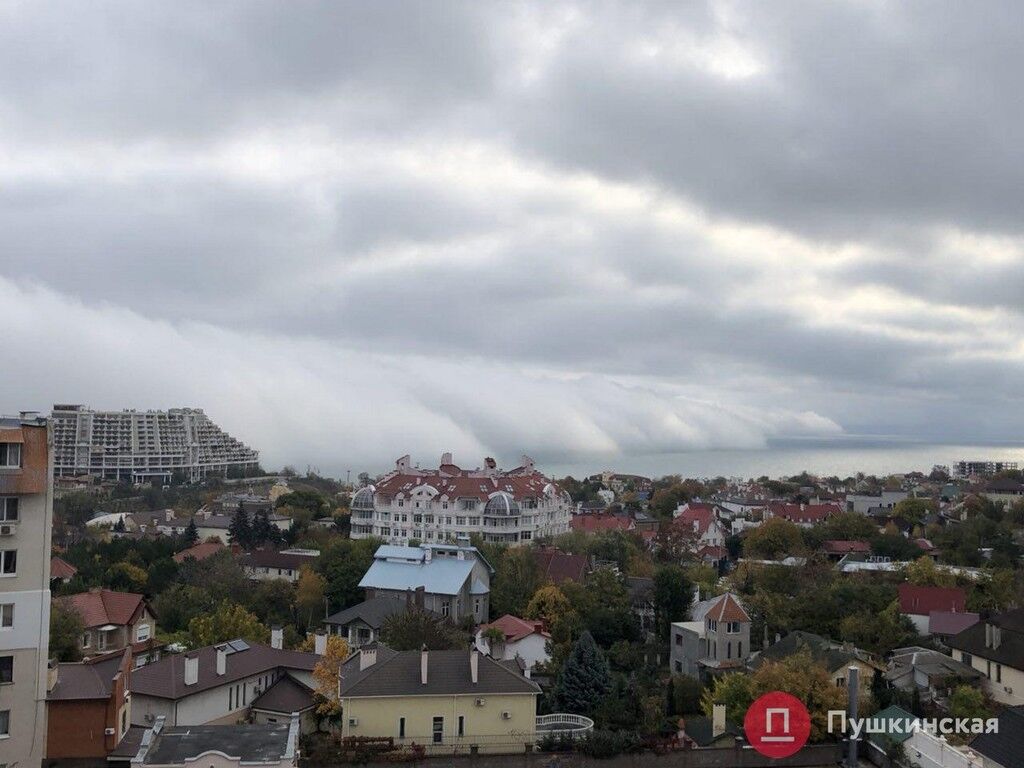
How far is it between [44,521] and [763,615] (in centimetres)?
2809

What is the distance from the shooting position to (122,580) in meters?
41.2

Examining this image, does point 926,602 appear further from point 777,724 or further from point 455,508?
point 455,508

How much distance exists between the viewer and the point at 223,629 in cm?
3000

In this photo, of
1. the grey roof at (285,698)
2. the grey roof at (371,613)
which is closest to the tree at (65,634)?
the grey roof at (285,698)

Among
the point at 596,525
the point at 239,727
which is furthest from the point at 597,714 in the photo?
the point at 596,525

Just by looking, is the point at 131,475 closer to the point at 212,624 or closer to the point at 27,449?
the point at 212,624

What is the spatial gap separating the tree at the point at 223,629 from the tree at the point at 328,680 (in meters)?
5.51

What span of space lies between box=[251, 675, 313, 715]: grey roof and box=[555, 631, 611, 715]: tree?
23.7 ft

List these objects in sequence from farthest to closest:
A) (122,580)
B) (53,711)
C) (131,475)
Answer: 1. (131,475)
2. (122,580)
3. (53,711)

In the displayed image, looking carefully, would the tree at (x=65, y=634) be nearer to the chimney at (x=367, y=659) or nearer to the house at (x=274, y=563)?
the chimney at (x=367, y=659)

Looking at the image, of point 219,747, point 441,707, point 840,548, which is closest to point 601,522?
point 840,548

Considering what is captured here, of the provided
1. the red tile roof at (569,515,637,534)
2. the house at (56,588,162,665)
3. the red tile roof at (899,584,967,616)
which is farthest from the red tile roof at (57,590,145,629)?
the red tile roof at (569,515,637,534)

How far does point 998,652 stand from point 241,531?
44148mm

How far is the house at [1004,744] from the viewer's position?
53.1ft
